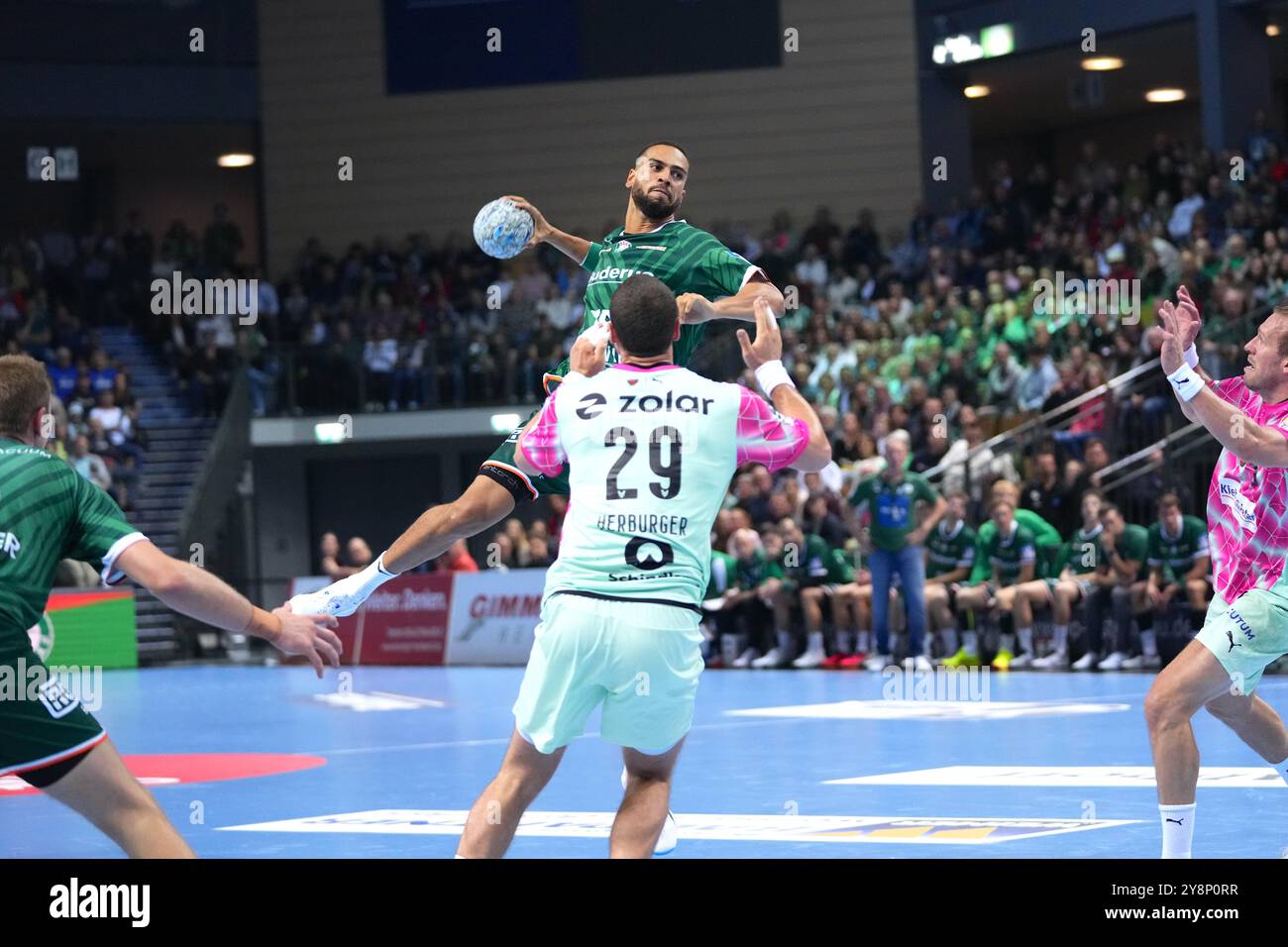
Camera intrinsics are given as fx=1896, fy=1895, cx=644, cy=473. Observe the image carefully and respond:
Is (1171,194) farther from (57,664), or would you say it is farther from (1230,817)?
(1230,817)

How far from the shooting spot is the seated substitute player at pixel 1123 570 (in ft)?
59.1

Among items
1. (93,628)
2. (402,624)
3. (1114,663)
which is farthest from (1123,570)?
(93,628)

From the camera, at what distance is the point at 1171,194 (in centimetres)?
2547

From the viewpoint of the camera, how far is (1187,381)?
6984 mm

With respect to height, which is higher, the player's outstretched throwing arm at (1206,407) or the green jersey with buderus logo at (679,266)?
the green jersey with buderus logo at (679,266)

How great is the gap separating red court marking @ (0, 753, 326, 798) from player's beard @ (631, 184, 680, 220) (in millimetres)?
4996

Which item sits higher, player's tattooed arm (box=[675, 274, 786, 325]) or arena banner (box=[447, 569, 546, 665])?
player's tattooed arm (box=[675, 274, 786, 325])

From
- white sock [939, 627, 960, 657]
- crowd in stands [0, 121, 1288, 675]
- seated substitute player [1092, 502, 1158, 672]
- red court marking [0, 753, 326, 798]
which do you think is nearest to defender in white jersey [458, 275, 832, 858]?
red court marking [0, 753, 326, 798]

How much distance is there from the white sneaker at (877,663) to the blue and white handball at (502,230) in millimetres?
11629

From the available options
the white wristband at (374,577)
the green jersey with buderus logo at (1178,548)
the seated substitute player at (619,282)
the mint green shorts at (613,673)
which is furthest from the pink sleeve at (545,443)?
the green jersey with buderus logo at (1178,548)

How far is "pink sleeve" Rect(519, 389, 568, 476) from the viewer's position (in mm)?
6086

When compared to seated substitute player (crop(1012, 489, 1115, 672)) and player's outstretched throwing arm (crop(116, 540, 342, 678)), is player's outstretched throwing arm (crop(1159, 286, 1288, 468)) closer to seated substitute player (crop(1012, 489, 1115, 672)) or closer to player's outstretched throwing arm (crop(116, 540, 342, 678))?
player's outstretched throwing arm (crop(116, 540, 342, 678))

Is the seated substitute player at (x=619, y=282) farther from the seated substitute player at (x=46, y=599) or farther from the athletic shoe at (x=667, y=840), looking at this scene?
the seated substitute player at (x=46, y=599)

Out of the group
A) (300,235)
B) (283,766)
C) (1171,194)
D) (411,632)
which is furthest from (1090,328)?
(300,235)
